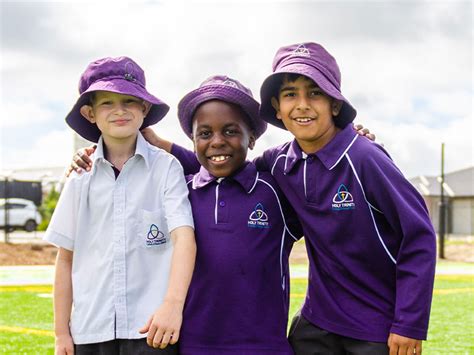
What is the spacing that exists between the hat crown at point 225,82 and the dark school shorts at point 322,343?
953 mm

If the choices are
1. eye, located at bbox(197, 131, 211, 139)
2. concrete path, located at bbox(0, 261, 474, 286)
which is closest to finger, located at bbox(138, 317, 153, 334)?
eye, located at bbox(197, 131, 211, 139)

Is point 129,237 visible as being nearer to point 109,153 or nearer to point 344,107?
point 109,153

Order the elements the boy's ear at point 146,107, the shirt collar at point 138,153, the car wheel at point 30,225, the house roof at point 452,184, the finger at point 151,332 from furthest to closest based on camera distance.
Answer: the house roof at point 452,184 < the car wheel at point 30,225 < the boy's ear at point 146,107 < the shirt collar at point 138,153 < the finger at point 151,332

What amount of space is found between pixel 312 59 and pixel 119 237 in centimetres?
101

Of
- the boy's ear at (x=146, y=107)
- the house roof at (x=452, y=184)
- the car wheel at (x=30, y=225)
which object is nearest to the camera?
the boy's ear at (x=146, y=107)

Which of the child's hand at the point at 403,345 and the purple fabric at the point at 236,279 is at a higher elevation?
the purple fabric at the point at 236,279

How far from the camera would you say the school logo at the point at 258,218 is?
2717 millimetres

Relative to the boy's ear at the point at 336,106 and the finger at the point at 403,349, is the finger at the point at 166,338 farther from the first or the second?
the boy's ear at the point at 336,106

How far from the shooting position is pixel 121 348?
2576 mm

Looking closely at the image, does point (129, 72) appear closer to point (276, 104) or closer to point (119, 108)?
point (119, 108)

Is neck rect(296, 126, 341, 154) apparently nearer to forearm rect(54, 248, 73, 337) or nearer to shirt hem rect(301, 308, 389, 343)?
shirt hem rect(301, 308, 389, 343)

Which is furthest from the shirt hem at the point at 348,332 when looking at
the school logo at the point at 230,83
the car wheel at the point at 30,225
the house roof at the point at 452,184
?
the house roof at the point at 452,184

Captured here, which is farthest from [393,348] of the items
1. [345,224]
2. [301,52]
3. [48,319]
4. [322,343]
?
[48,319]

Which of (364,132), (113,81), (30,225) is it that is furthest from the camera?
(30,225)
